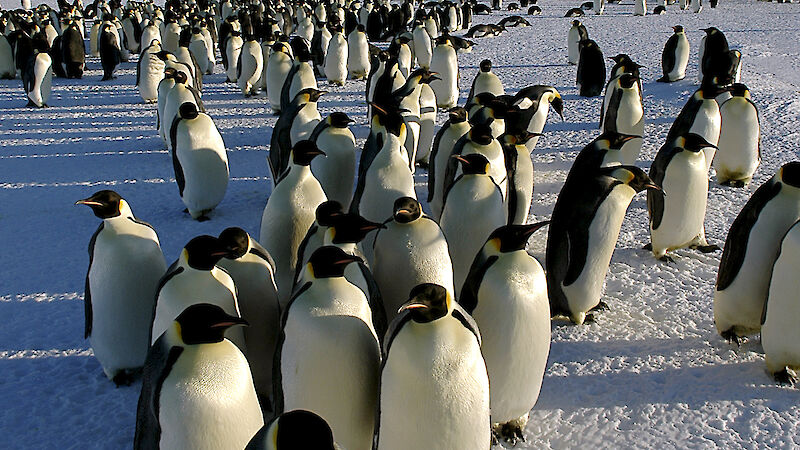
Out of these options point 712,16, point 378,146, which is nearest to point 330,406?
point 378,146

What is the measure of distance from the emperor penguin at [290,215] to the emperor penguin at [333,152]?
107 centimetres

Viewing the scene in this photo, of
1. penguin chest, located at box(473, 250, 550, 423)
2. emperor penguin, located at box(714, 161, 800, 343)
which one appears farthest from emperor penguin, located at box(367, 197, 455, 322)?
emperor penguin, located at box(714, 161, 800, 343)

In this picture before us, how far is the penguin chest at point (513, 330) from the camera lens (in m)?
2.54

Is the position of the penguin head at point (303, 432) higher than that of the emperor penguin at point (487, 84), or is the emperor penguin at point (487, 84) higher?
the emperor penguin at point (487, 84)

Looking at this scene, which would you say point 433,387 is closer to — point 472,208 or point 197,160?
point 472,208

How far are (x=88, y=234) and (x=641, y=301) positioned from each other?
3.81m

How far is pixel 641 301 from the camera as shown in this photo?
374 cm

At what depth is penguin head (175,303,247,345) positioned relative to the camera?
202 cm

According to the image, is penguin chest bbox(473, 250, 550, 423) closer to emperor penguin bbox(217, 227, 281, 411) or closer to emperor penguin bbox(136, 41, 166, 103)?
emperor penguin bbox(217, 227, 281, 411)

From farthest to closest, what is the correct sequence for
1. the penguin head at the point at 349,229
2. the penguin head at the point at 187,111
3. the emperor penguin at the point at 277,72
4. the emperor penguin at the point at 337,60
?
the emperor penguin at the point at 337,60 < the emperor penguin at the point at 277,72 < the penguin head at the point at 187,111 < the penguin head at the point at 349,229

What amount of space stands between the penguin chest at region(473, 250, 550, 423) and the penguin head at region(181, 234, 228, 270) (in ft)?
3.27

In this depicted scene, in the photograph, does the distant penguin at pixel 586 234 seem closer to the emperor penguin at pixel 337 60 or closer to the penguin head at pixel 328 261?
the penguin head at pixel 328 261

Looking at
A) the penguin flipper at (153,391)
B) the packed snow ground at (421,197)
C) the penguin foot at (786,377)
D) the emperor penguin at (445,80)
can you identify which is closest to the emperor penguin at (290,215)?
the packed snow ground at (421,197)

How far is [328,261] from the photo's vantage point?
2293 mm
